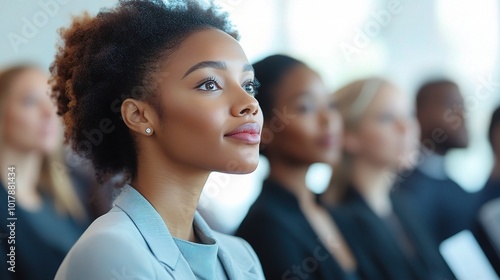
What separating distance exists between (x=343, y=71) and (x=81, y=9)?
742mm

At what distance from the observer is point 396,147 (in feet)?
6.44

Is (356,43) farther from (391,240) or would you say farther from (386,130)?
(391,240)

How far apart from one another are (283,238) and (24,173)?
63cm

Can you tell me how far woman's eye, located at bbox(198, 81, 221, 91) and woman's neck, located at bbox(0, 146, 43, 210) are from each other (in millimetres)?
736

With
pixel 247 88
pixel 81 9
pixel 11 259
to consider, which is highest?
pixel 81 9

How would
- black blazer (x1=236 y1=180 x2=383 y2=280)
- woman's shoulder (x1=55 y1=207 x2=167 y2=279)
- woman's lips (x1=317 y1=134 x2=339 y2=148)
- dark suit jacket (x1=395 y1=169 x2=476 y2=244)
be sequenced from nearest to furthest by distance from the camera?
woman's shoulder (x1=55 y1=207 x2=167 y2=279)
black blazer (x1=236 y1=180 x2=383 y2=280)
woman's lips (x1=317 y1=134 x2=339 y2=148)
dark suit jacket (x1=395 y1=169 x2=476 y2=244)

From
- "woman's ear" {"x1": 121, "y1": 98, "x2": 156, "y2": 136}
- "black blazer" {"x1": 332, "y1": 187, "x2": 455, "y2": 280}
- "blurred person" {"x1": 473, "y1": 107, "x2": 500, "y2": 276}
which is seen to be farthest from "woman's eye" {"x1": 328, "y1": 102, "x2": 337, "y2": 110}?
"woman's ear" {"x1": 121, "y1": 98, "x2": 156, "y2": 136}

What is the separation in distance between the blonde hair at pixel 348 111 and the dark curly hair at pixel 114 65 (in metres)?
0.92

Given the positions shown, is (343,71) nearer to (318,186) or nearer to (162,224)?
(318,186)

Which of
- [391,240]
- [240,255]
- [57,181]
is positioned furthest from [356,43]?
[240,255]

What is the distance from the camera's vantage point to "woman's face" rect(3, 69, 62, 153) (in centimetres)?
153

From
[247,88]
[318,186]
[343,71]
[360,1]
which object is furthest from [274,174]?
[247,88]

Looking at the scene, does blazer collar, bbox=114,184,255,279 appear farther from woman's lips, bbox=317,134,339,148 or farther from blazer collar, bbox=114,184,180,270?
woman's lips, bbox=317,134,339,148

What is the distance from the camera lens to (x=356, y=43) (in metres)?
1.94
